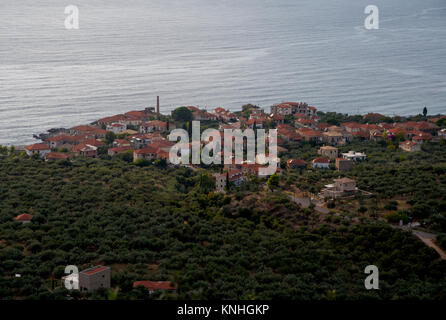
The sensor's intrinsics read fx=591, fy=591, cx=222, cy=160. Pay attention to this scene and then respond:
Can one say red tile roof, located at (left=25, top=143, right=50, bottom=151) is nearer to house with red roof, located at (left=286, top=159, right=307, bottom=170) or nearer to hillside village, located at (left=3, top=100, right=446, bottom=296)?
hillside village, located at (left=3, top=100, right=446, bottom=296)

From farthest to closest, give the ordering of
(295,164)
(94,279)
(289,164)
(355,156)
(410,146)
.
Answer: (410,146) < (355,156) < (295,164) < (289,164) < (94,279)

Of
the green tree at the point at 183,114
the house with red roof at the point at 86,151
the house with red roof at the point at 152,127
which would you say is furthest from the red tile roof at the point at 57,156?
the green tree at the point at 183,114

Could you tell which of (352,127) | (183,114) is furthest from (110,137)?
(352,127)

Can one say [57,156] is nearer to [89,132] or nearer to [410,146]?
[89,132]

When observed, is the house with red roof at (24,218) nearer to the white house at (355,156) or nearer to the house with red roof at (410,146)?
the white house at (355,156)

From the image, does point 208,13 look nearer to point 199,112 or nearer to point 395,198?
point 199,112

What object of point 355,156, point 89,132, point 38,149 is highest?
point 89,132
